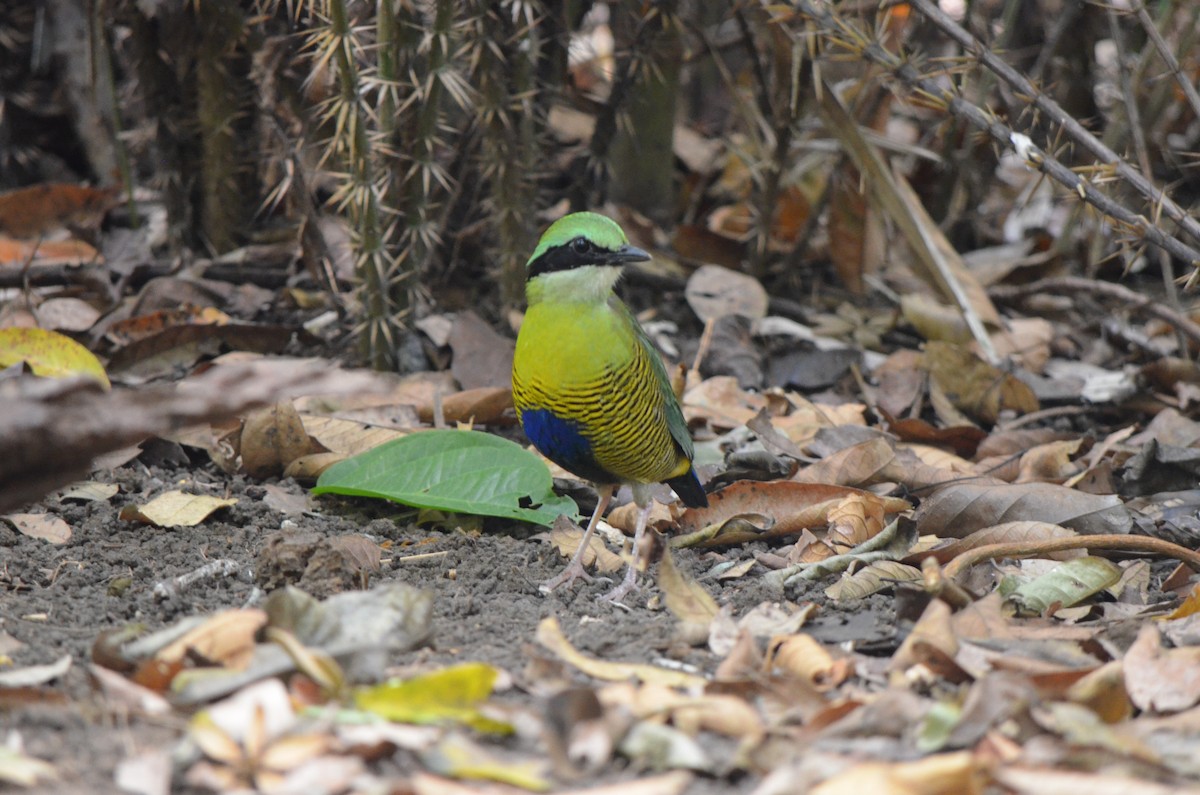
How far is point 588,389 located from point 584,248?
1.61ft

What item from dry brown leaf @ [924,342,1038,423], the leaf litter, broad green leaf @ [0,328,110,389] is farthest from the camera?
dry brown leaf @ [924,342,1038,423]

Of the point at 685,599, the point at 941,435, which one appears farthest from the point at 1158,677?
the point at 941,435

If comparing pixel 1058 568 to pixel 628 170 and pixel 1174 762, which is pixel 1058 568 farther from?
pixel 628 170

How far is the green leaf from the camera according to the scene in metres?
4.21

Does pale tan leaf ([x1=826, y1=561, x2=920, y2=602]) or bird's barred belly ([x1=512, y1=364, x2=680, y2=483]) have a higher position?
bird's barred belly ([x1=512, y1=364, x2=680, y2=483])

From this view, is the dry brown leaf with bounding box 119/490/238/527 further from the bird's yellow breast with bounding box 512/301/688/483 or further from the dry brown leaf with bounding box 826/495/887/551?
the dry brown leaf with bounding box 826/495/887/551

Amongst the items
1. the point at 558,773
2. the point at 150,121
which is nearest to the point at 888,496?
the point at 558,773

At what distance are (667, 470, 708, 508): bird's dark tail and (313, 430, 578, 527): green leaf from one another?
16.1 inches

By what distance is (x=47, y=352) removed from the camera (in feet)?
15.3

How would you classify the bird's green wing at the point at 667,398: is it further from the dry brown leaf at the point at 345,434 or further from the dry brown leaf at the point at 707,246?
the dry brown leaf at the point at 707,246

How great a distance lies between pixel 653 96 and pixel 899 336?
173cm

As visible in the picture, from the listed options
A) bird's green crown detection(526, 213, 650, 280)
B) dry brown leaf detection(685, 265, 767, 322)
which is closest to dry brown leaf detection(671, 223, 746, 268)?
dry brown leaf detection(685, 265, 767, 322)

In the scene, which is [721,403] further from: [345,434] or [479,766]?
[479,766]

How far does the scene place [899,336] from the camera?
656cm
